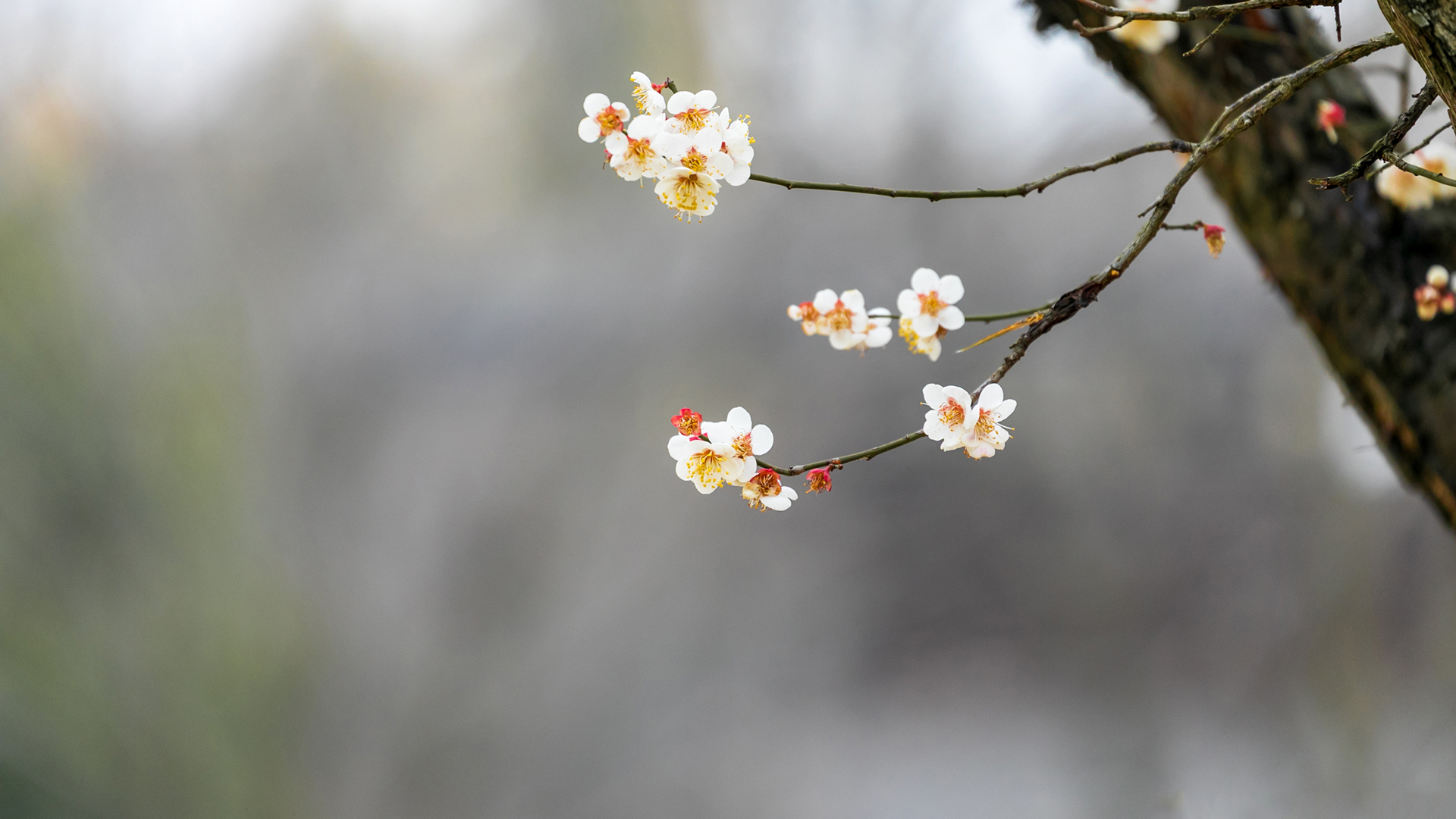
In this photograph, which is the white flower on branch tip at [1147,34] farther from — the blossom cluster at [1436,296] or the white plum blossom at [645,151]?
the white plum blossom at [645,151]

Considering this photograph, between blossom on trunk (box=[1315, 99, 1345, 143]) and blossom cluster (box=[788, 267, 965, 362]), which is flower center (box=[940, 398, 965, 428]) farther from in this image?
blossom on trunk (box=[1315, 99, 1345, 143])

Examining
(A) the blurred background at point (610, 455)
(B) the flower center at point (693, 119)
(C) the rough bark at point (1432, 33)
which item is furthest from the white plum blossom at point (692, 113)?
(A) the blurred background at point (610, 455)

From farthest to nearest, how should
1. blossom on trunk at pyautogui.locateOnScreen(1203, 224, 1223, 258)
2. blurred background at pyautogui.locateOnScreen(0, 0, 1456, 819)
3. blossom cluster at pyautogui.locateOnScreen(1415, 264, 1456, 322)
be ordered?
blurred background at pyautogui.locateOnScreen(0, 0, 1456, 819) < blossom cluster at pyautogui.locateOnScreen(1415, 264, 1456, 322) < blossom on trunk at pyautogui.locateOnScreen(1203, 224, 1223, 258)

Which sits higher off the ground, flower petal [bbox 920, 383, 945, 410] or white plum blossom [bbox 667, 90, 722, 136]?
white plum blossom [bbox 667, 90, 722, 136]

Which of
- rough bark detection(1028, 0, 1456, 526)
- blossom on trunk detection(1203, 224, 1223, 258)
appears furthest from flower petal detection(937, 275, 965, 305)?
rough bark detection(1028, 0, 1456, 526)

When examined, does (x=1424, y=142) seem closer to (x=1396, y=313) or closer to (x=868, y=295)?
(x=1396, y=313)

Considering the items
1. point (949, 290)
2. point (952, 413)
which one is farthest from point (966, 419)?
point (949, 290)
